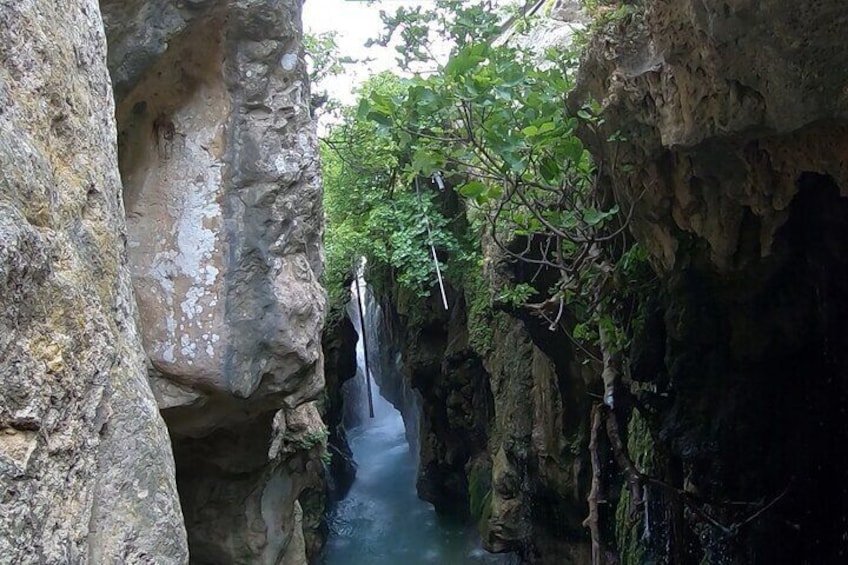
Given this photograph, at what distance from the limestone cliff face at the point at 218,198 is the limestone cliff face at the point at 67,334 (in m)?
2.38

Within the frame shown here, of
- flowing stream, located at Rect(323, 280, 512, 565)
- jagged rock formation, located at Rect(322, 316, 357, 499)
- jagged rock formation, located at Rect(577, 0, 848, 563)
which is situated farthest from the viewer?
jagged rock formation, located at Rect(322, 316, 357, 499)

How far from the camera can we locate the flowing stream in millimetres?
13156

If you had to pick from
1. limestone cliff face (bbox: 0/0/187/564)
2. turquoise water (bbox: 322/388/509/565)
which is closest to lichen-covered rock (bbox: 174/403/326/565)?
limestone cliff face (bbox: 0/0/187/564)

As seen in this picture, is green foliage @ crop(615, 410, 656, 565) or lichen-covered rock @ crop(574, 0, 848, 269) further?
green foliage @ crop(615, 410, 656, 565)

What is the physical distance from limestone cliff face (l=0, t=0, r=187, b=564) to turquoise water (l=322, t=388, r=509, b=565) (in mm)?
9833

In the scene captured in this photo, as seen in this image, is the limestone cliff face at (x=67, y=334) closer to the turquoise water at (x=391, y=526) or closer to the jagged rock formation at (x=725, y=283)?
the jagged rock formation at (x=725, y=283)

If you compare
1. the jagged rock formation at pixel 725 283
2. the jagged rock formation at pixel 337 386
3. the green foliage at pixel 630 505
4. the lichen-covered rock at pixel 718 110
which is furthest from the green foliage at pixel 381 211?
the lichen-covered rock at pixel 718 110

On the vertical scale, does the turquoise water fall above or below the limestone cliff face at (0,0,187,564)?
below

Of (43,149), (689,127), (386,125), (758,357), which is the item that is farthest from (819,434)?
(43,149)

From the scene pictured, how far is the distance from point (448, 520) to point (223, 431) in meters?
9.01

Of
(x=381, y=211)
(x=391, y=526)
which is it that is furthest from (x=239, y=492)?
(x=391, y=526)

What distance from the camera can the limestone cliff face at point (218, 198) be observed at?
5070 mm

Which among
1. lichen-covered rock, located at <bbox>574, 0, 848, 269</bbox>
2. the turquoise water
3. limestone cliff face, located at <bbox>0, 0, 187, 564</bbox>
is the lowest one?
the turquoise water

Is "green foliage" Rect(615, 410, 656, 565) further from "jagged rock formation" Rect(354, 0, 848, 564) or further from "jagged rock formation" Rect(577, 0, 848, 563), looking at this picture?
"jagged rock formation" Rect(577, 0, 848, 563)
